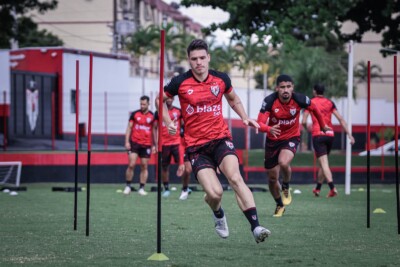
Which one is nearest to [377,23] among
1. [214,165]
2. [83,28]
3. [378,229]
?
[378,229]

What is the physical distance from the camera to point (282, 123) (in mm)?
14016

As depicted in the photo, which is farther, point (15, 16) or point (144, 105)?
point (15, 16)

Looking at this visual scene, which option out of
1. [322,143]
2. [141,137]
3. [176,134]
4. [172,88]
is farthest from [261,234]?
[141,137]

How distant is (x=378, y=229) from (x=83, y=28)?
66.4 meters

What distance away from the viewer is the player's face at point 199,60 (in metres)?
9.97

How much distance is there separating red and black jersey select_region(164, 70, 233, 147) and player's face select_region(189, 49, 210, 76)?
0.18m

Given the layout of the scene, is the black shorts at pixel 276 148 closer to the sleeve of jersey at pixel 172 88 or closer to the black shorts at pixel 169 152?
the sleeve of jersey at pixel 172 88

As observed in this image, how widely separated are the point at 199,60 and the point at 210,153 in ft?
3.51

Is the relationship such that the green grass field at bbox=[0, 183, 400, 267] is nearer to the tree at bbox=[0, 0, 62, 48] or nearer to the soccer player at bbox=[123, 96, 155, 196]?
the soccer player at bbox=[123, 96, 155, 196]

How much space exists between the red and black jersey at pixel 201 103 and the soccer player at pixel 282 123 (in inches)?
124

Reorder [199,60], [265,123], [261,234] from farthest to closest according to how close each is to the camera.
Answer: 1. [265,123]
2. [199,60]
3. [261,234]

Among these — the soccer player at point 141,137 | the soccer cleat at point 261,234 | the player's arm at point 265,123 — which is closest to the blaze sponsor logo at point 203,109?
the soccer cleat at point 261,234

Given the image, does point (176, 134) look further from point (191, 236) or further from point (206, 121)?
point (206, 121)

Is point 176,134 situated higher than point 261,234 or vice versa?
point 176,134
